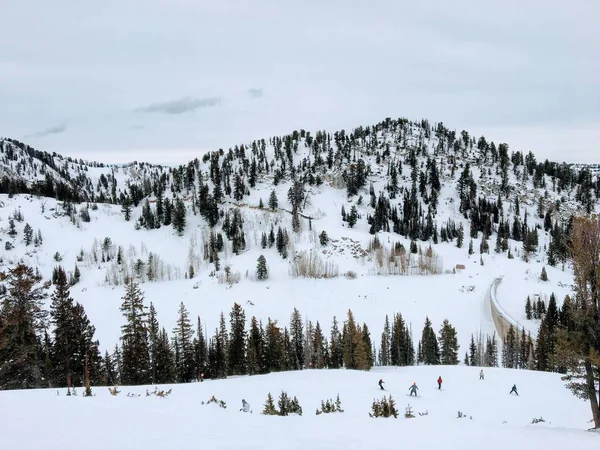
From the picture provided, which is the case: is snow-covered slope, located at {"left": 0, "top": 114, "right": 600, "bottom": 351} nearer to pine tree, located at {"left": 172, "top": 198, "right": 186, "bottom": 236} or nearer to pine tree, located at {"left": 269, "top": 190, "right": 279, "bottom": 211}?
pine tree, located at {"left": 172, "top": 198, "right": 186, "bottom": 236}

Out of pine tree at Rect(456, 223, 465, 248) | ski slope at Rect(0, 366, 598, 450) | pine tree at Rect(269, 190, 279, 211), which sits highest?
pine tree at Rect(269, 190, 279, 211)

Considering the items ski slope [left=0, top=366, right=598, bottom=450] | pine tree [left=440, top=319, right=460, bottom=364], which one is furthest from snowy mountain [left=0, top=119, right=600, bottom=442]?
ski slope [left=0, top=366, right=598, bottom=450]

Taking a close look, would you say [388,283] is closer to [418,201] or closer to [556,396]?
[418,201]

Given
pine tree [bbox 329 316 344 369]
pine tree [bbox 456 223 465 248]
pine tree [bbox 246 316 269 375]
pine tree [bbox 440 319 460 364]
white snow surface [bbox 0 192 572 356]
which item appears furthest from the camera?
pine tree [bbox 456 223 465 248]

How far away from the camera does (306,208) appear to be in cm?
13888

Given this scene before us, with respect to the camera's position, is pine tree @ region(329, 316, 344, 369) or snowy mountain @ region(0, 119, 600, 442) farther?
snowy mountain @ region(0, 119, 600, 442)

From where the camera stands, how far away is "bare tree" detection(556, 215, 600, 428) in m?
17.3

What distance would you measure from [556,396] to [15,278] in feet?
153

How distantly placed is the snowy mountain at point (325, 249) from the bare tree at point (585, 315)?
12936 mm

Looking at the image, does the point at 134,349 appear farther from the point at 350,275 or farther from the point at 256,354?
the point at 350,275

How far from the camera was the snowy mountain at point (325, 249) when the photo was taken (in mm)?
70812

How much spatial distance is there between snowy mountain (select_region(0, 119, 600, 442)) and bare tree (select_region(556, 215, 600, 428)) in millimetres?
12936

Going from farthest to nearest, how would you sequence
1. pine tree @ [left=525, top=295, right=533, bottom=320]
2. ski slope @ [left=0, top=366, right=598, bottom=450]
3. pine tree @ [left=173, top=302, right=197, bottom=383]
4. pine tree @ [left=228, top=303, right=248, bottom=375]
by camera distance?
pine tree @ [left=525, top=295, right=533, bottom=320], pine tree @ [left=228, top=303, right=248, bottom=375], pine tree @ [left=173, top=302, right=197, bottom=383], ski slope @ [left=0, top=366, right=598, bottom=450]

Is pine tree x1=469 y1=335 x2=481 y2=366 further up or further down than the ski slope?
further down
